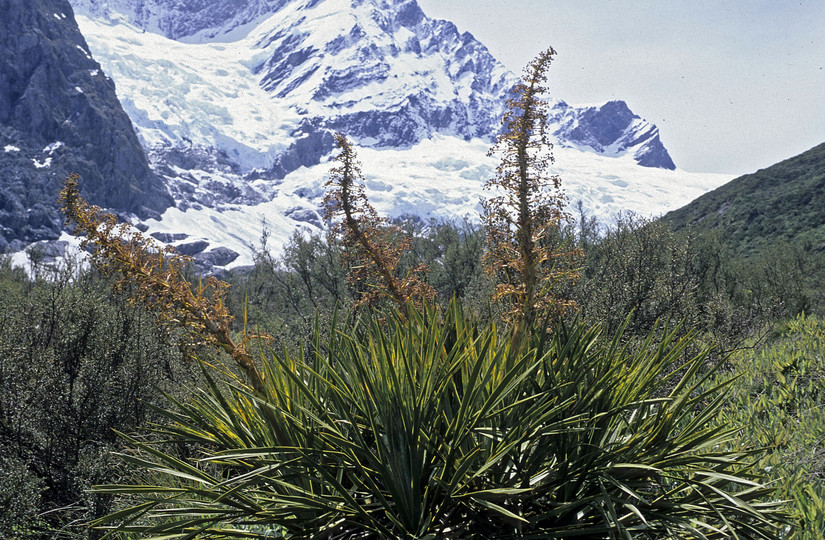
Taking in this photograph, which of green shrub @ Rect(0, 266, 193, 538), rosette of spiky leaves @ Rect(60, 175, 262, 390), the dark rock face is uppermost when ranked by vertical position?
the dark rock face

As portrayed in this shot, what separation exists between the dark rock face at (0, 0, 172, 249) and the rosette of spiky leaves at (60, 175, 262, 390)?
161886 mm

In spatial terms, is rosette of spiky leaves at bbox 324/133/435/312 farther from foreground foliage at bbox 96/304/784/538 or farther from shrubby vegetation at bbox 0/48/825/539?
foreground foliage at bbox 96/304/784/538

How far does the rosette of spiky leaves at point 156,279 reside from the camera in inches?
119

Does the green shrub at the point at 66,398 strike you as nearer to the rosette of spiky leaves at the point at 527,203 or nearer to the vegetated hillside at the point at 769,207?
the rosette of spiky leaves at the point at 527,203

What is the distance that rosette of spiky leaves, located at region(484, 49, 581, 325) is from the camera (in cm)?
336

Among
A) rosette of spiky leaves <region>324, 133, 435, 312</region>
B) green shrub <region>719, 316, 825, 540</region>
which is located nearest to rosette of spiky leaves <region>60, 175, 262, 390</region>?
rosette of spiky leaves <region>324, 133, 435, 312</region>

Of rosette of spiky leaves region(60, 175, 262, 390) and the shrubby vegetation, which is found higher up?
rosette of spiky leaves region(60, 175, 262, 390)

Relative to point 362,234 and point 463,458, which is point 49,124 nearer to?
point 362,234

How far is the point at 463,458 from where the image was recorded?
2127 mm

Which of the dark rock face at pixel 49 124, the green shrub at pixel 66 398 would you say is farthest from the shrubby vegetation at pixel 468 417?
the dark rock face at pixel 49 124

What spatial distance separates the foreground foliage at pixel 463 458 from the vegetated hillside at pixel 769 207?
3774 cm

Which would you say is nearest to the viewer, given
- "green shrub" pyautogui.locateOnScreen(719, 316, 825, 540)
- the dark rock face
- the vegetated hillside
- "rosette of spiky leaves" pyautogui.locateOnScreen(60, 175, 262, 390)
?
"rosette of spiky leaves" pyautogui.locateOnScreen(60, 175, 262, 390)

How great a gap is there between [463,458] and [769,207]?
57.7m

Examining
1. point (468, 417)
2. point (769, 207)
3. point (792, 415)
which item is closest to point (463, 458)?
point (468, 417)
